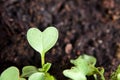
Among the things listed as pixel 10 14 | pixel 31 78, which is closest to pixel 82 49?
pixel 10 14

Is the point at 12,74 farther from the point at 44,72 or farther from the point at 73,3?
the point at 73,3

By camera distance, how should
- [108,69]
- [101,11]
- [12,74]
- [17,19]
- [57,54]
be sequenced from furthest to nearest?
[101,11] → [17,19] → [57,54] → [108,69] → [12,74]

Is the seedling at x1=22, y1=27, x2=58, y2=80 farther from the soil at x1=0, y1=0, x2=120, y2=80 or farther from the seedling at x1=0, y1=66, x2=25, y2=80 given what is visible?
the soil at x1=0, y1=0, x2=120, y2=80

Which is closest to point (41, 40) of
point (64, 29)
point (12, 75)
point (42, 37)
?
point (42, 37)

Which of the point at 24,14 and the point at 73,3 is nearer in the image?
the point at 24,14

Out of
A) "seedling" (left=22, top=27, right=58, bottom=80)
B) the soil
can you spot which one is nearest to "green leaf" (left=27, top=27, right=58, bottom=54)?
"seedling" (left=22, top=27, right=58, bottom=80)

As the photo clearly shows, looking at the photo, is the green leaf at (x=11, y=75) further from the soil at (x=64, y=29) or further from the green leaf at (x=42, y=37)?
the soil at (x=64, y=29)

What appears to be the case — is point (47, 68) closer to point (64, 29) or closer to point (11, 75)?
point (11, 75)
